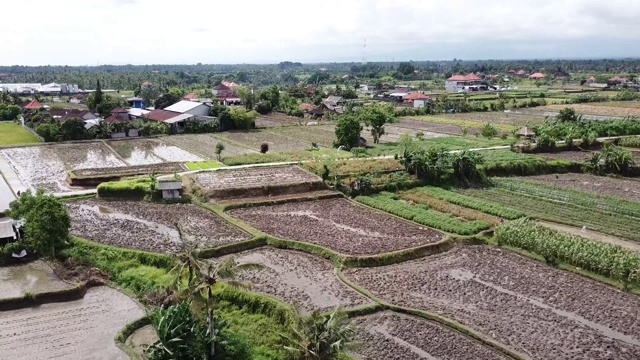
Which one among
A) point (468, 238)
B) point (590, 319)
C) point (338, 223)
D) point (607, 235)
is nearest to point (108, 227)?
point (338, 223)

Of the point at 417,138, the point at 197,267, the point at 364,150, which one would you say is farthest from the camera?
the point at 417,138

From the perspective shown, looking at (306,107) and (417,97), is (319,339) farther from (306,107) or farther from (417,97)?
(417,97)

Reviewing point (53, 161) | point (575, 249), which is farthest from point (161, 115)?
point (575, 249)

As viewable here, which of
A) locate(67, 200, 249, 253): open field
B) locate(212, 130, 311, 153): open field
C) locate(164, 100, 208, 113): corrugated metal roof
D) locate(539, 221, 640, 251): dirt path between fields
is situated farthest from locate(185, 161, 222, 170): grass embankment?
locate(539, 221, 640, 251): dirt path between fields

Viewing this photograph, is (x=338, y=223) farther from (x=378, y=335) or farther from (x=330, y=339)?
(x=330, y=339)

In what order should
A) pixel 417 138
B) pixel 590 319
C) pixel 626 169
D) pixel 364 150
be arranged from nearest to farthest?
pixel 590 319 → pixel 626 169 → pixel 364 150 → pixel 417 138

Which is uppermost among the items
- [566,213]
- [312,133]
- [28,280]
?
[312,133]
